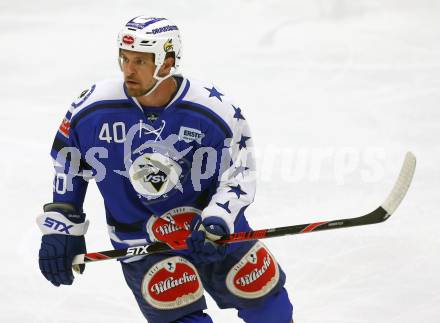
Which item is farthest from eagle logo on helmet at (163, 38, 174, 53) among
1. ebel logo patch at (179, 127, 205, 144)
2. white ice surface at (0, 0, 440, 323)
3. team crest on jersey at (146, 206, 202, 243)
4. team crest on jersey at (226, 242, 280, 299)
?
white ice surface at (0, 0, 440, 323)

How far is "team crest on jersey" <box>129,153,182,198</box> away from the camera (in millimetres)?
4582

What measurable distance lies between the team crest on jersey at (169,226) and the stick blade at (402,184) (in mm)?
867

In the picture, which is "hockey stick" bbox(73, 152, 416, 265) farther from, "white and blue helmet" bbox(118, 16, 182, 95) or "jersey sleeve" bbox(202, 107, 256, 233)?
"white and blue helmet" bbox(118, 16, 182, 95)

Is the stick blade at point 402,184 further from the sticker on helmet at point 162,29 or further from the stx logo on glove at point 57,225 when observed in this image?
the stx logo on glove at point 57,225

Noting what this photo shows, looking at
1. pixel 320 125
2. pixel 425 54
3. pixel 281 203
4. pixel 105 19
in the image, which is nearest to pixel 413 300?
pixel 281 203

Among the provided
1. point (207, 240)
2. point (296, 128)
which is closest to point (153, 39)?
point (207, 240)

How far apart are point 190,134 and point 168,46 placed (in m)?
0.38

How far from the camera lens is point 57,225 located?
4.70 m

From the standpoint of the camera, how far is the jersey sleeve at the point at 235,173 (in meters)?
4.57

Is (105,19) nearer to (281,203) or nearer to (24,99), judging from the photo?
(24,99)

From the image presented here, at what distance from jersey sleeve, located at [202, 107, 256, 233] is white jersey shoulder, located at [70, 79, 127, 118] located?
0.48m

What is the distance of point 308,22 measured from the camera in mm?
10258

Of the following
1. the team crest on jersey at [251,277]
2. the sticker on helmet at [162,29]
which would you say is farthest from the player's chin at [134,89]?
the team crest on jersey at [251,277]

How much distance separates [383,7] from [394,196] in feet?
20.5
